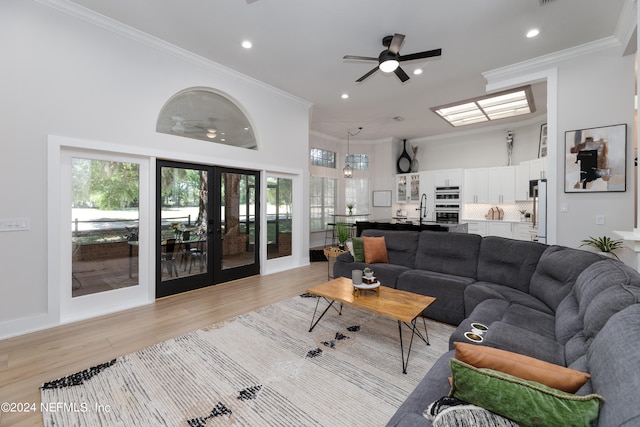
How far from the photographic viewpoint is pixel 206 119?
14.4 feet

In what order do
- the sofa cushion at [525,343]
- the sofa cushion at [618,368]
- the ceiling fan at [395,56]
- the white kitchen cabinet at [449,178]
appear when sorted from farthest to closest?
the white kitchen cabinet at [449,178], the ceiling fan at [395,56], the sofa cushion at [525,343], the sofa cushion at [618,368]

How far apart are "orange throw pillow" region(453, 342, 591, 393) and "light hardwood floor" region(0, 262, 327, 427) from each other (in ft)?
8.44

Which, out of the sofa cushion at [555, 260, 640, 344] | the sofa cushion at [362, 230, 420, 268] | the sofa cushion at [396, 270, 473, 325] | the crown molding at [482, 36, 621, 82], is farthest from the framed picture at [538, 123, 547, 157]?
the sofa cushion at [555, 260, 640, 344]

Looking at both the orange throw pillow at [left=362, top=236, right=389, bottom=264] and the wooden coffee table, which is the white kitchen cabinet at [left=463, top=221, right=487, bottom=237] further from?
the wooden coffee table

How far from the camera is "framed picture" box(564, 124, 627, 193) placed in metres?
3.50

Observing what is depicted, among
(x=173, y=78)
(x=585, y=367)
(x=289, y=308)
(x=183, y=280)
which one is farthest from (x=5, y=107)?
(x=585, y=367)

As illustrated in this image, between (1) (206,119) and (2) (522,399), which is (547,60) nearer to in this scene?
(2) (522,399)

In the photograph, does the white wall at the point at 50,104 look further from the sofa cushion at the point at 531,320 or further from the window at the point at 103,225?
the sofa cushion at the point at 531,320

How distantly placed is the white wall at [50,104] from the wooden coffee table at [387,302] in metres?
2.91

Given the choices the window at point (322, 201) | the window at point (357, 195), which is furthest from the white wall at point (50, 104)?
the window at point (357, 195)

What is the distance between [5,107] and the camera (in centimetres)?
271

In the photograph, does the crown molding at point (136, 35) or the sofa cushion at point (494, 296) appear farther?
the crown molding at point (136, 35)

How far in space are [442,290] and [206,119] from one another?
4.27 metres

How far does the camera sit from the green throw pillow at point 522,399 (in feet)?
2.81
